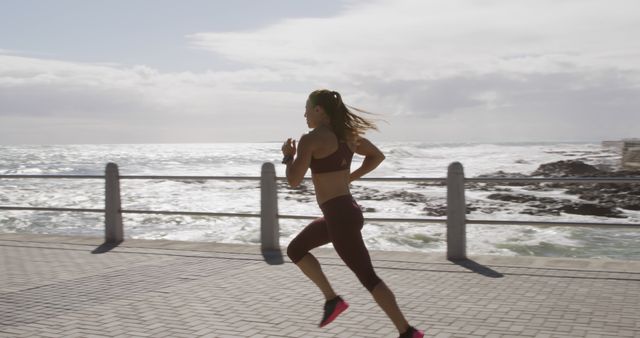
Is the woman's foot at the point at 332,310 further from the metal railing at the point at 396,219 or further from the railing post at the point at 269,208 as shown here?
the railing post at the point at 269,208

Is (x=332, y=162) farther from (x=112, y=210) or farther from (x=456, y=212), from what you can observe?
(x=112, y=210)

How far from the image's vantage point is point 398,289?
7.55m

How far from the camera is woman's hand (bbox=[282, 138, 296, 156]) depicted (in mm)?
4684

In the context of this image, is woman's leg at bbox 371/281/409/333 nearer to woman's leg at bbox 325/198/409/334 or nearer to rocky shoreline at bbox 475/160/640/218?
woman's leg at bbox 325/198/409/334

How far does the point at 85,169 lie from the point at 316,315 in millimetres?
72633

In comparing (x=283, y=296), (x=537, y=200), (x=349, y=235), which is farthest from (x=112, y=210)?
(x=537, y=200)

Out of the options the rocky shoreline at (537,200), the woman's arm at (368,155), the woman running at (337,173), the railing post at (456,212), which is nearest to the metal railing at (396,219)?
the railing post at (456,212)

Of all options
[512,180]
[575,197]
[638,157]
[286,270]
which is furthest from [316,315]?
[638,157]

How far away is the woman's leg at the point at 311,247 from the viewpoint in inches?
202

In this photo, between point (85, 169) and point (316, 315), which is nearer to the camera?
point (316, 315)

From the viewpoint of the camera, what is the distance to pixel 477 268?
872cm

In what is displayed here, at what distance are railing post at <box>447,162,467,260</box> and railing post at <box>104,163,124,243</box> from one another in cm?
519

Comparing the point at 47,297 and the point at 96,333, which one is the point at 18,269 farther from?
the point at 96,333

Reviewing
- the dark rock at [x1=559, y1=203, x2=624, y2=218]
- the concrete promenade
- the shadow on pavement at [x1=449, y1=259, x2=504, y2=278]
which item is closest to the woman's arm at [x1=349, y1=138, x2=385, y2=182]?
the concrete promenade
